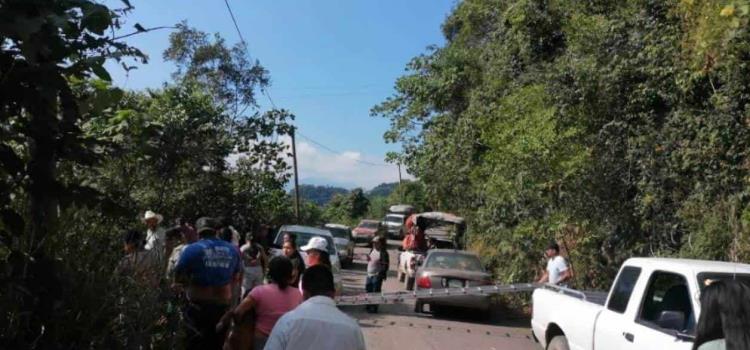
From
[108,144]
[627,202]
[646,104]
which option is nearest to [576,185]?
[627,202]

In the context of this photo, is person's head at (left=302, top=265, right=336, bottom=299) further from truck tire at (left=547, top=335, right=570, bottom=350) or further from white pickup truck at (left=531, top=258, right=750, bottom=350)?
truck tire at (left=547, top=335, right=570, bottom=350)

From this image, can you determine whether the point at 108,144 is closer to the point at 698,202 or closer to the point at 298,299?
the point at 298,299

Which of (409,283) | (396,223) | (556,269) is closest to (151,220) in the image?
(556,269)

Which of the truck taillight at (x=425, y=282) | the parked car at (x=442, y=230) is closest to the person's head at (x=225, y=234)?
the truck taillight at (x=425, y=282)

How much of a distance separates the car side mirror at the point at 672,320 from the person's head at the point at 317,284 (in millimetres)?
2862

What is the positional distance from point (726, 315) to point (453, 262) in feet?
38.9

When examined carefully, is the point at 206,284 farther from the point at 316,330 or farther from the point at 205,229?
the point at 316,330

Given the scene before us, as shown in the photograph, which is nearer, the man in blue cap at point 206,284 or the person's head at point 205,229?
the man in blue cap at point 206,284

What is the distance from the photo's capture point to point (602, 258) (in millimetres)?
14344

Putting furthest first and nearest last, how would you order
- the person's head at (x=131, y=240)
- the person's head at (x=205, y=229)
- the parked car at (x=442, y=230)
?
1. the parked car at (x=442, y=230)
2. the person's head at (x=205, y=229)
3. the person's head at (x=131, y=240)

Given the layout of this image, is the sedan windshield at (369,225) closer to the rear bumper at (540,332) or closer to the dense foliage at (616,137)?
the dense foliage at (616,137)

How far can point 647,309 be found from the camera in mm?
6004

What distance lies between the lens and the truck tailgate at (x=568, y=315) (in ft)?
22.2

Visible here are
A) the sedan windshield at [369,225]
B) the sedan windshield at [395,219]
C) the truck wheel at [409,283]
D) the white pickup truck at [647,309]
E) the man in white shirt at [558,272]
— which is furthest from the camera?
the sedan windshield at [395,219]
